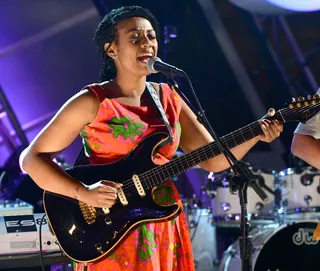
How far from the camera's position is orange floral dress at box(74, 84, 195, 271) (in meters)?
2.68

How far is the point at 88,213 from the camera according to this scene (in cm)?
283

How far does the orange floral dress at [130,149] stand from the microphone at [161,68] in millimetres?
242

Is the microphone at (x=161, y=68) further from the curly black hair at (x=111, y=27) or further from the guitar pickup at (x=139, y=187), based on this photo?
the guitar pickup at (x=139, y=187)

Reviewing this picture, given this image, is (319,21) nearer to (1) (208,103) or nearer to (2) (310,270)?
(1) (208,103)

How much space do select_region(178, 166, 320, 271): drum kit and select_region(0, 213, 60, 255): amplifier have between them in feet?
6.97

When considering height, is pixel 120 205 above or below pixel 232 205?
above

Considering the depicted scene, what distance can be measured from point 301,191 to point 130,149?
3.37m

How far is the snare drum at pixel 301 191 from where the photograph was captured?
5.82 metres

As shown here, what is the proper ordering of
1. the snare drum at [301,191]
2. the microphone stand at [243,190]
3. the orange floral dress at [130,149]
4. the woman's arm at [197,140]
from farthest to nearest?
the snare drum at [301,191] → the woman's arm at [197,140] → the orange floral dress at [130,149] → the microphone stand at [243,190]

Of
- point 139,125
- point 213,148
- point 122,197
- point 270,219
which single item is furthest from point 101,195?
point 270,219

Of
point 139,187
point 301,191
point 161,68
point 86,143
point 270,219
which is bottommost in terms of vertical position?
point 270,219

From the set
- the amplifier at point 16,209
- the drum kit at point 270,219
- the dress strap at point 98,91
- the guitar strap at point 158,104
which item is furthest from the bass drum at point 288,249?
the dress strap at point 98,91

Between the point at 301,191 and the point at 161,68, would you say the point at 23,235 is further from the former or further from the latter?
the point at 301,191

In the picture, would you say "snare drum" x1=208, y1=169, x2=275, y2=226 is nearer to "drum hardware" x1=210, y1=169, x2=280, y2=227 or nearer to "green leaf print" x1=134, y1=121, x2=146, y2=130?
"drum hardware" x1=210, y1=169, x2=280, y2=227
